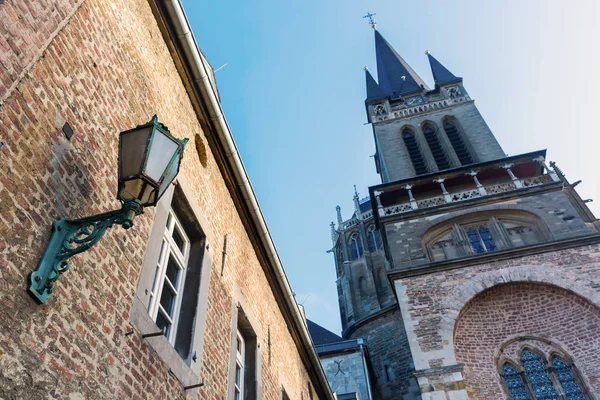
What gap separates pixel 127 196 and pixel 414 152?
921 inches

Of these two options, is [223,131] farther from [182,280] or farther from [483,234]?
[483,234]

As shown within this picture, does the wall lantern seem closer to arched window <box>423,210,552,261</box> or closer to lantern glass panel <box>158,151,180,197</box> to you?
lantern glass panel <box>158,151,180,197</box>

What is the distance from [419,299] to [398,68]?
1017 inches

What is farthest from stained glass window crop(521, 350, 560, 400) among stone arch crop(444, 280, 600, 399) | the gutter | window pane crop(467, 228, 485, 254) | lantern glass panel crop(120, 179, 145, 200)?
lantern glass panel crop(120, 179, 145, 200)

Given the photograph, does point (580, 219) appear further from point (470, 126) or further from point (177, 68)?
point (177, 68)

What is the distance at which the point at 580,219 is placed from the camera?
16.5 metres

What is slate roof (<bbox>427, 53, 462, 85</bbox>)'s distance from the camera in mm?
30219

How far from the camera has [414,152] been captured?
25.5 metres

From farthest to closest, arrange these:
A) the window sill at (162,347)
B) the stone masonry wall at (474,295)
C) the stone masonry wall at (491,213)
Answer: the stone masonry wall at (491,213), the stone masonry wall at (474,295), the window sill at (162,347)

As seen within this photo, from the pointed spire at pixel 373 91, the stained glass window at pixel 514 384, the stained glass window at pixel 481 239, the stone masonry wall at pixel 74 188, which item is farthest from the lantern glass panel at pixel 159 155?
the pointed spire at pixel 373 91

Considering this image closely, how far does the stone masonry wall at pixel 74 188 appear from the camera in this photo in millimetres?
2846

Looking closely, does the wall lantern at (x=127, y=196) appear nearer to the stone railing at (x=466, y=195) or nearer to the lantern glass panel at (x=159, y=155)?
the lantern glass panel at (x=159, y=155)

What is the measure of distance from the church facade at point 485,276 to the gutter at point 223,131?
247 inches

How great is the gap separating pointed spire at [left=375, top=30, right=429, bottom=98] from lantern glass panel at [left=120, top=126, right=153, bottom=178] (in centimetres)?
2900
